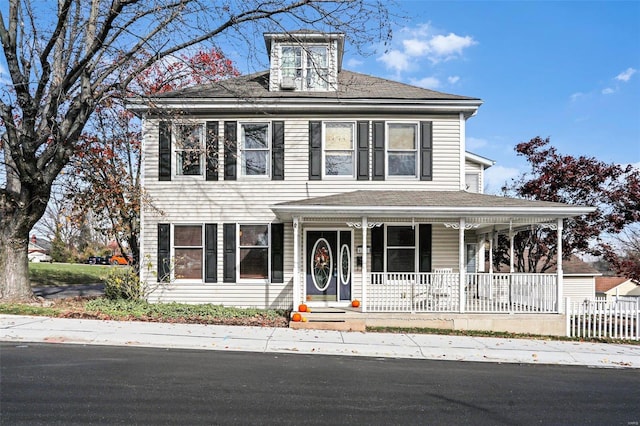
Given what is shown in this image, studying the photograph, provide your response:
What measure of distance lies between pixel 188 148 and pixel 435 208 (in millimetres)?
→ 7289

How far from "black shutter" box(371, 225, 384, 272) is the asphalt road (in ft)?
17.8

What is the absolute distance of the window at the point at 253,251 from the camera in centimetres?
1508

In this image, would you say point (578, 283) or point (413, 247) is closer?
point (413, 247)

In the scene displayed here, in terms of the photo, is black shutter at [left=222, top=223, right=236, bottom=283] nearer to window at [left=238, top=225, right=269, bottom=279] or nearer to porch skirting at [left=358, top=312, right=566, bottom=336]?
window at [left=238, top=225, right=269, bottom=279]

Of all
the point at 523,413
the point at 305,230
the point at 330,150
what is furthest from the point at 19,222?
the point at 523,413

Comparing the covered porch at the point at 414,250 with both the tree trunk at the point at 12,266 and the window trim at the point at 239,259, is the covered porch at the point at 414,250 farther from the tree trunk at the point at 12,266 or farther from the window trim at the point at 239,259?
the tree trunk at the point at 12,266

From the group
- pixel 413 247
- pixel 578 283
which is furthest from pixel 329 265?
pixel 578 283

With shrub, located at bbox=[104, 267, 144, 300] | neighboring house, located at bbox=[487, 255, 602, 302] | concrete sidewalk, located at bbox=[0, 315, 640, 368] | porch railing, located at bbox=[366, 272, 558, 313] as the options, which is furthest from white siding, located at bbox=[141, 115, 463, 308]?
neighboring house, located at bbox=[487, 255, 602, 302]

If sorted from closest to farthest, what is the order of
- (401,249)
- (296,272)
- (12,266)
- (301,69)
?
(296,272)
(12,266)
(401,249)
(301,69)

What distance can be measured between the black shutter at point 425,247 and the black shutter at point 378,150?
1.94m

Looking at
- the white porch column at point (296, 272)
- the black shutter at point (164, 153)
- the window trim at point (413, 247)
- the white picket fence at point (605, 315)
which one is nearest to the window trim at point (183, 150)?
the black shutter at point (164, 153)

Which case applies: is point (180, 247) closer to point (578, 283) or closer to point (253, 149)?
point (253, 149)

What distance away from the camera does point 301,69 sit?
621 inches

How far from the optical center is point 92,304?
13.6 m
